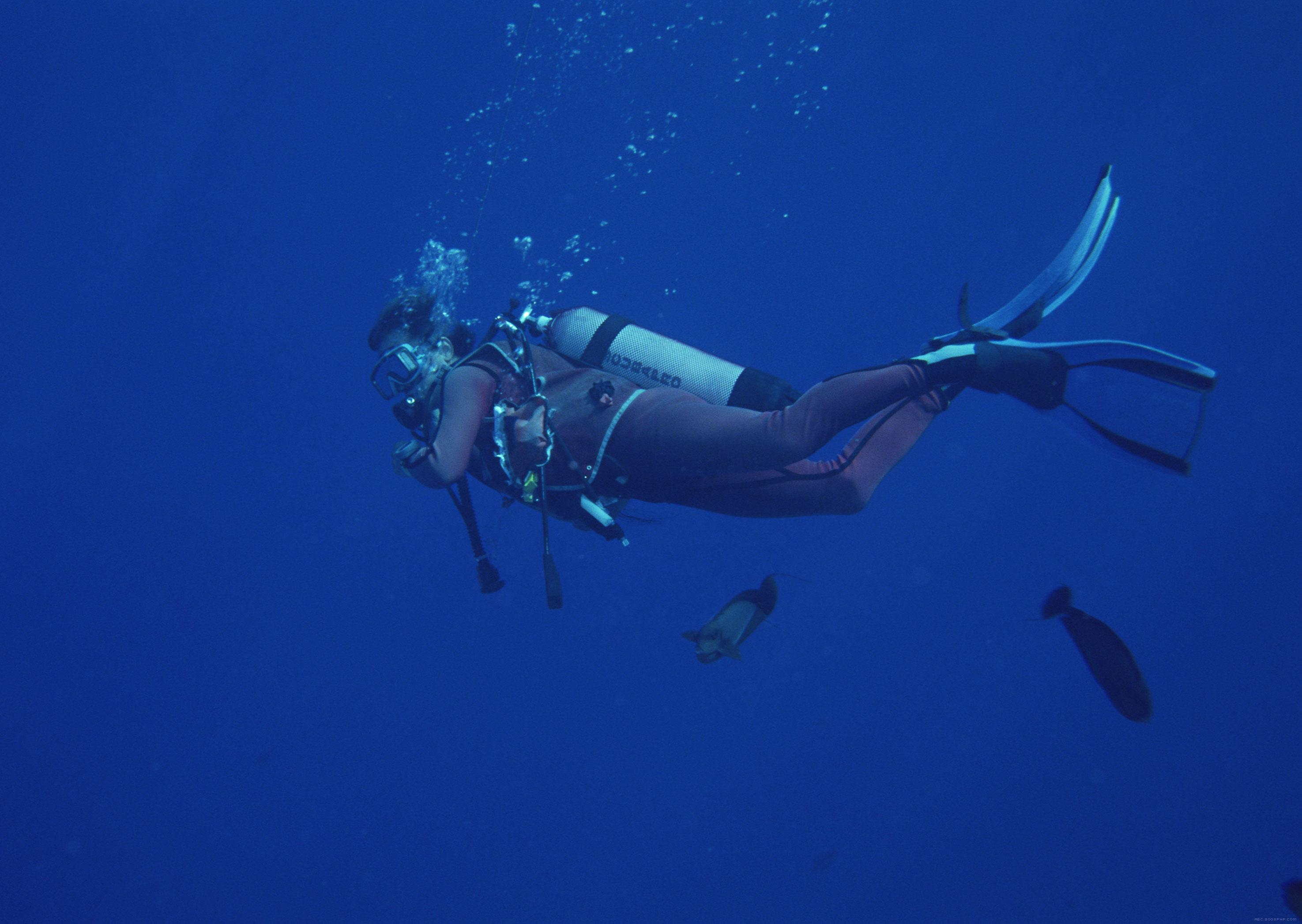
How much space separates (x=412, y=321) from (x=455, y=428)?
0.90 m

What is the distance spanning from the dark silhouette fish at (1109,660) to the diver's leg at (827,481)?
949mm

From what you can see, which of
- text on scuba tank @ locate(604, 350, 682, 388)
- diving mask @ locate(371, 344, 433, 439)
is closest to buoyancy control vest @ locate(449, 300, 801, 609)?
text on scuba tank @ locate(604, 350, 682, 388)

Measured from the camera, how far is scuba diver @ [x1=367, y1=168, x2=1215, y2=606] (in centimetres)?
240

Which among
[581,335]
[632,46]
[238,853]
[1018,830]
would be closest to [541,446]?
[581,335]

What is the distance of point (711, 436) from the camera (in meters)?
2.57

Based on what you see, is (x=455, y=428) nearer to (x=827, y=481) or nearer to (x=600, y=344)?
(x=600, y=344)

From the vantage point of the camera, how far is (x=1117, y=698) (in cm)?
269

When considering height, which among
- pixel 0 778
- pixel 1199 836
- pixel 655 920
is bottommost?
pixel 1199 836

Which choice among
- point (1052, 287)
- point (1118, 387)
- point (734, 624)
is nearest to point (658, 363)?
point (734, 624)

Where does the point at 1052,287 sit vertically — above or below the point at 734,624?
above

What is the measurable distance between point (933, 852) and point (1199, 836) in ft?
10.7

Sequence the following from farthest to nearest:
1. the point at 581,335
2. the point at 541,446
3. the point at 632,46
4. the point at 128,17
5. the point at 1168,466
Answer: the point at 632,46
the point at 128,17
the point at 581,335
the point at 541,446
the point at 1168,466

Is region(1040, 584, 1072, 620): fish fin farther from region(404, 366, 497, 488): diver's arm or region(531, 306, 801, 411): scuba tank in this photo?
region(404, 366, 497, 488): diver's arm

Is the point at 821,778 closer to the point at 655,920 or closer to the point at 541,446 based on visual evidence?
the point at 655,920
